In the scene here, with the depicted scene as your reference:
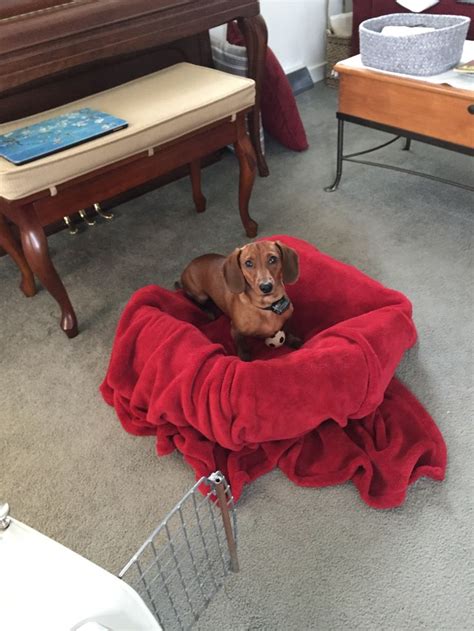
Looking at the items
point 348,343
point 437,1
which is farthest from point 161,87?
point 437,1

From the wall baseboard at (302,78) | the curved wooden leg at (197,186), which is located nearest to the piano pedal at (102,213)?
the curved wooden leg at (197,186)

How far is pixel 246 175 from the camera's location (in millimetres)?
1995

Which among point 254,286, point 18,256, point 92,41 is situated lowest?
point 18,256

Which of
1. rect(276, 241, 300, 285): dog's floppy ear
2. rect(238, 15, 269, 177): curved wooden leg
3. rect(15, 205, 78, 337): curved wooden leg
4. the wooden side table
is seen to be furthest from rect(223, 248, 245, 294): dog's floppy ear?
rect(238, 15, 269, 177): curved wooden leg

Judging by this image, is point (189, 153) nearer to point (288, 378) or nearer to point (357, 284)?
point (357, 284)

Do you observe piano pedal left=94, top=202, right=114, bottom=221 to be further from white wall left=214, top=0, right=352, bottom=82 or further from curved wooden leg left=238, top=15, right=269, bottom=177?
white wall left=214, top=0, right=352, bottom=82

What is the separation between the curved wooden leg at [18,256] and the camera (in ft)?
6.01

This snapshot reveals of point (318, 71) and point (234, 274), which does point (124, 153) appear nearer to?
point (234, 274)

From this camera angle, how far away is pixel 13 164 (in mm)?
1442

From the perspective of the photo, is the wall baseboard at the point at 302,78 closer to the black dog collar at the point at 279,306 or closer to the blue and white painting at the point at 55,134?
the blue and white painting at the point at 55,134

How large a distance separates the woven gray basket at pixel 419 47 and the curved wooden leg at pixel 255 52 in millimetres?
401

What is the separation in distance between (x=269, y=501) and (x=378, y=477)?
25cm

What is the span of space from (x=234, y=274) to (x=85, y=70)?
3.83 ft

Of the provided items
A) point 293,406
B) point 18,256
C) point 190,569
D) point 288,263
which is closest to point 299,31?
point 18,256
